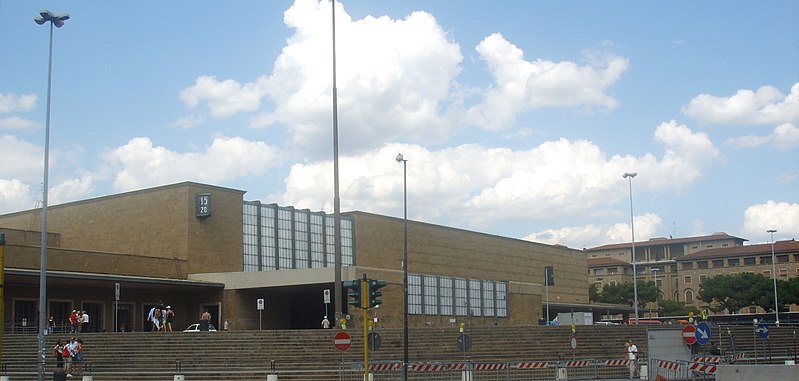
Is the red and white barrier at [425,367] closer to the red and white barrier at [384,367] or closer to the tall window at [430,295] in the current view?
the red and white barrier at [384,367]

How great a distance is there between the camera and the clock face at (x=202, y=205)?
6209 centimetres

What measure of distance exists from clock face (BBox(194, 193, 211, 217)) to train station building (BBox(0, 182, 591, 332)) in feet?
0.21

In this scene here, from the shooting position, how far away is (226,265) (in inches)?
2507

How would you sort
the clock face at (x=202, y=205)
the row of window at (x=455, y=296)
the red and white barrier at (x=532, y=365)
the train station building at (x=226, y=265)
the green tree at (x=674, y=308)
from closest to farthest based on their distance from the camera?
the red and white barrier at (x=532, y=365) → the train station building at (x=226, y=265) → the clock face at (x=202, y=205) → the row of window at (x=455, y=296) → the green tree at (x=674, y=308)

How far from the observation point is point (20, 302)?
5200 cm

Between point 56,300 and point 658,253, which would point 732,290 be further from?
point 56,300

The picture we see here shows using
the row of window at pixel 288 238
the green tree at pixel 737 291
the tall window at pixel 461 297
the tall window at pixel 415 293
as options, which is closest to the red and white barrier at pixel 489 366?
the tall window at pixel 415 293

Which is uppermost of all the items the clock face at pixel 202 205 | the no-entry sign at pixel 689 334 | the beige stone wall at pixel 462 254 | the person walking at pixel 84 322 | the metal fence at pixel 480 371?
the clock face at pixel 202 205

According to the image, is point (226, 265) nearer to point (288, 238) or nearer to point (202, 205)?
point (202, 205)

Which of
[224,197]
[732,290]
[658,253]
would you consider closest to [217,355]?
[224,197]

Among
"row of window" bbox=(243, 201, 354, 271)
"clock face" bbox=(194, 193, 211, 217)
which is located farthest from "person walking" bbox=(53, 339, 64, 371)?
"row of window" bbox=(243, 201, 354, 271)

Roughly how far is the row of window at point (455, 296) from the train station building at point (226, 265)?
0.10m

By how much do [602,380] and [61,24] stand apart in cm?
2256

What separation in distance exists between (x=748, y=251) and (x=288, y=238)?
76.0 metres
